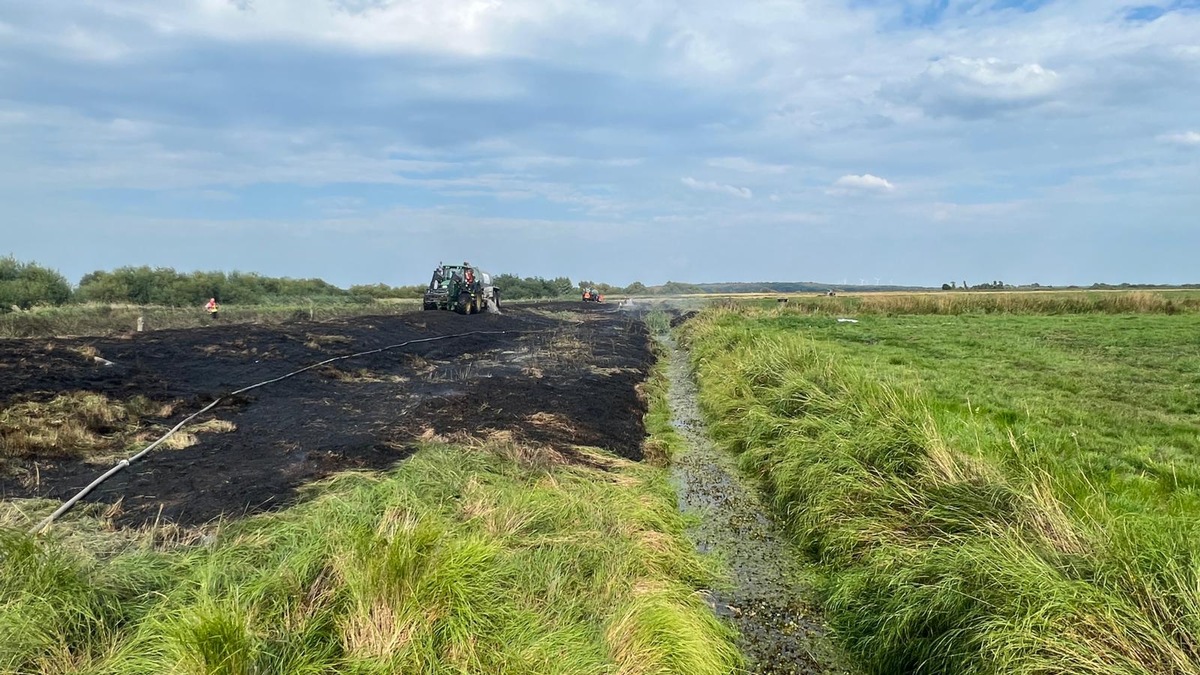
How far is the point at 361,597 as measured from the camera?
131 inches

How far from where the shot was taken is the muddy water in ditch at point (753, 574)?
177 inches

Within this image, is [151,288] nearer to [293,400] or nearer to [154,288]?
[154,288]

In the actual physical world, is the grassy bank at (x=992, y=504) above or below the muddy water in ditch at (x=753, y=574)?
above

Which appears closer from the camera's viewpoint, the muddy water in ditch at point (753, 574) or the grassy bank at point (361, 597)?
the grassy bank at point (361, 597)

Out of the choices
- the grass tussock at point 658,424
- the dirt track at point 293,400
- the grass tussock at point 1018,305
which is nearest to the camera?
the dirt track at point 293,400

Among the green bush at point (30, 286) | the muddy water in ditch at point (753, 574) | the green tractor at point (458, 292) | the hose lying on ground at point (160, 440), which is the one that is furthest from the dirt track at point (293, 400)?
the green bush at point (30, 286)

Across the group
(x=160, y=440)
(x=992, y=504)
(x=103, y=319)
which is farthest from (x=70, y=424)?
(x=103, y=319)

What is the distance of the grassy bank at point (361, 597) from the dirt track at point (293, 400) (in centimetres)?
122

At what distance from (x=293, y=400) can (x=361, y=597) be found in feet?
27.0

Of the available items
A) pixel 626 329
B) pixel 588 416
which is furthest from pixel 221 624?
pixel 626 329

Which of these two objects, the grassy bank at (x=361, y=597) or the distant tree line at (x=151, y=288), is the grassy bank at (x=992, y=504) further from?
the distant tree line at (x=151, y=288)

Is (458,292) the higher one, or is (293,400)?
(458,292)

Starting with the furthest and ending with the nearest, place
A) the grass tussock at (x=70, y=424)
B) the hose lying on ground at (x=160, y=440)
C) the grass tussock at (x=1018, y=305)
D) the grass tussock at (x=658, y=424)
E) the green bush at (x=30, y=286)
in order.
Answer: the grass tussock at (x=1018, y=305) < the green bush at (x=30, y=286) < the grass tussock at (x=658, y=424) < the grass tussock at (x=70, y=424) < the hose lying on ground at (x=160, y=440)

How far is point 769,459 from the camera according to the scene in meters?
8.35
